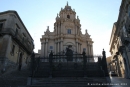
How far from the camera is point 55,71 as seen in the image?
37.8 feet

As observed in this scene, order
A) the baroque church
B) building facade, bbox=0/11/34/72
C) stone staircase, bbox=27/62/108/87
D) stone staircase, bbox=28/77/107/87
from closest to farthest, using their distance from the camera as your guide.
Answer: stone staircase, bbox=28/77/107/87, stone staircase, bbox=27/62/108/87, building facade, bbox=0/11/34/72, the baroque church

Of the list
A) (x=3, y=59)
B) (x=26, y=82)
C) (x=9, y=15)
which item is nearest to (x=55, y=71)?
(x=26, y=82)

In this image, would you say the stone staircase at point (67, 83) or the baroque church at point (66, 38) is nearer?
the stone staircase at point (67, 83)

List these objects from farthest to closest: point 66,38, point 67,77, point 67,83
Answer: point 66,38, point 67,77, point 67,83

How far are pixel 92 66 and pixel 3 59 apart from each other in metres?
11.2

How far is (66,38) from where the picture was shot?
30141 mm

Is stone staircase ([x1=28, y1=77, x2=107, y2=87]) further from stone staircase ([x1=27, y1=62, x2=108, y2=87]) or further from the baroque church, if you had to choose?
the baroque church

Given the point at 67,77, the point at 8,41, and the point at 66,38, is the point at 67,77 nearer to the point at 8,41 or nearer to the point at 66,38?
the point at 8,41

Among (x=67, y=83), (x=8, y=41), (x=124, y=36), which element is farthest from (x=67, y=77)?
(x=8, y=41)

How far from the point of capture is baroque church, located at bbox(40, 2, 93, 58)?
29031 millimetres

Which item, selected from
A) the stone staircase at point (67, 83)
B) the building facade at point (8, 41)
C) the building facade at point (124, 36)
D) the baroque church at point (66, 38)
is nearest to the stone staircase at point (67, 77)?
the stone staircase at point (67, 83)

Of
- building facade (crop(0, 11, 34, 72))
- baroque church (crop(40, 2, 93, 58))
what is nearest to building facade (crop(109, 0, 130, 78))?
baroque church (crop(40, 2, 93, 58))

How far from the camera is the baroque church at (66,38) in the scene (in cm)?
2903

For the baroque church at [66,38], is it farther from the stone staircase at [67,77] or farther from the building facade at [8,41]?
the stone staircase at [67,77]
